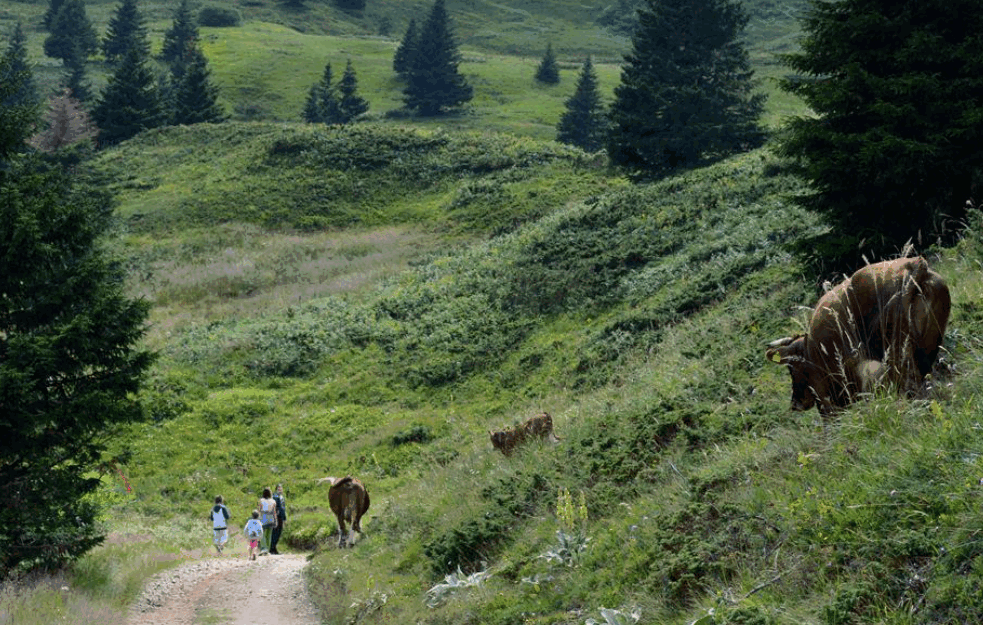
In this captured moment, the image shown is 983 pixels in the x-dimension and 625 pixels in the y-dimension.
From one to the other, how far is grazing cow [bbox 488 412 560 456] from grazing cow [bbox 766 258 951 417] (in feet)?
19.7

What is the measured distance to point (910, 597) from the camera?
15.8 ft

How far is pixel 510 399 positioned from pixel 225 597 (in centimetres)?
1198

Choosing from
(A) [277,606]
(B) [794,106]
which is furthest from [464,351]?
(B) [794,106]

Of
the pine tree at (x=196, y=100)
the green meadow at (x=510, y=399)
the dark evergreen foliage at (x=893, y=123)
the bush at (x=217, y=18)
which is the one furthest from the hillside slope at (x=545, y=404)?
the bush at (x=217, y=18)

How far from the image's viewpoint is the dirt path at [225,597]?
12.4 m

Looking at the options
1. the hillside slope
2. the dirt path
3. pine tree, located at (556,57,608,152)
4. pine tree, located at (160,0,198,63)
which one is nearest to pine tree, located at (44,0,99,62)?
pine tree, located at (160,0,198,63)

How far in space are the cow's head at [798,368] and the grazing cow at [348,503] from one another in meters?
10.6

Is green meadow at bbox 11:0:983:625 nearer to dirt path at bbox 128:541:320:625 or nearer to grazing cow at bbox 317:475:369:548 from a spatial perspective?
dirt path at bbox 128:541:320:625

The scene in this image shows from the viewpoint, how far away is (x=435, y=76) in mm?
101250

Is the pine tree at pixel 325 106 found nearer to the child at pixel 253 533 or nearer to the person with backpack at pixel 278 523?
the person with backpack at pixel 278 523

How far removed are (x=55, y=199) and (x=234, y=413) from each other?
1529 centimetres

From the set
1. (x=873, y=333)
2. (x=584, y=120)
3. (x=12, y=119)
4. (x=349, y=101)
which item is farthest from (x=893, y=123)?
(x=349, y=101)

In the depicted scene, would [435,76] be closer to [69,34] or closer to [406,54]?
[406,54]

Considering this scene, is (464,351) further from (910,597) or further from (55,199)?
(910,597)
